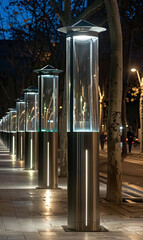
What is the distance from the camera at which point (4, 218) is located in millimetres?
11367

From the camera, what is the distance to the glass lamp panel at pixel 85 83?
1048 cm

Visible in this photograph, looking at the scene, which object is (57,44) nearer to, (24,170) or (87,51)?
(24,170)

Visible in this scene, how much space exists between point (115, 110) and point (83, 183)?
13.2 feet

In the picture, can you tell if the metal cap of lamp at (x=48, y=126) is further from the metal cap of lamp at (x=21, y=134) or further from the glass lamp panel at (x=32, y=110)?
the metal cap of lamp at (x=21, y=134)

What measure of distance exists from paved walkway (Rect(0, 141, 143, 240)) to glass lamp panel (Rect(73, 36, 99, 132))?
1812 millimetres

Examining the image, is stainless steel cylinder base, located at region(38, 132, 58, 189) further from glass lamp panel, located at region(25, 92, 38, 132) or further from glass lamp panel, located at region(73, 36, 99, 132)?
glass lamp panel, located at region(73, 36, 99, 132)

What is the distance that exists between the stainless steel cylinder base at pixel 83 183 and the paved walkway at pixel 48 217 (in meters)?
0.27

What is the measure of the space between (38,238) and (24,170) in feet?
54.5

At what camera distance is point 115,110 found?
1384cm

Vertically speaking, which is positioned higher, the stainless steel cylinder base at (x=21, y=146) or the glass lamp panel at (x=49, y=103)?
the glass lamp panel at (x=49, y=103)

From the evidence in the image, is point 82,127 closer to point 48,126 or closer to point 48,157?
point 48,157

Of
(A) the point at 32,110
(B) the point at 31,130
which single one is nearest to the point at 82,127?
(A) the point at 32,110

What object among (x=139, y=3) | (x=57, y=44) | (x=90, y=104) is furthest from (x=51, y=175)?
(x=139, y=3)

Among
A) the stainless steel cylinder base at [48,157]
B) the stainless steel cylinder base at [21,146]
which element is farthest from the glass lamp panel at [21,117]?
the stainless steel cylinder base at [48,157]
